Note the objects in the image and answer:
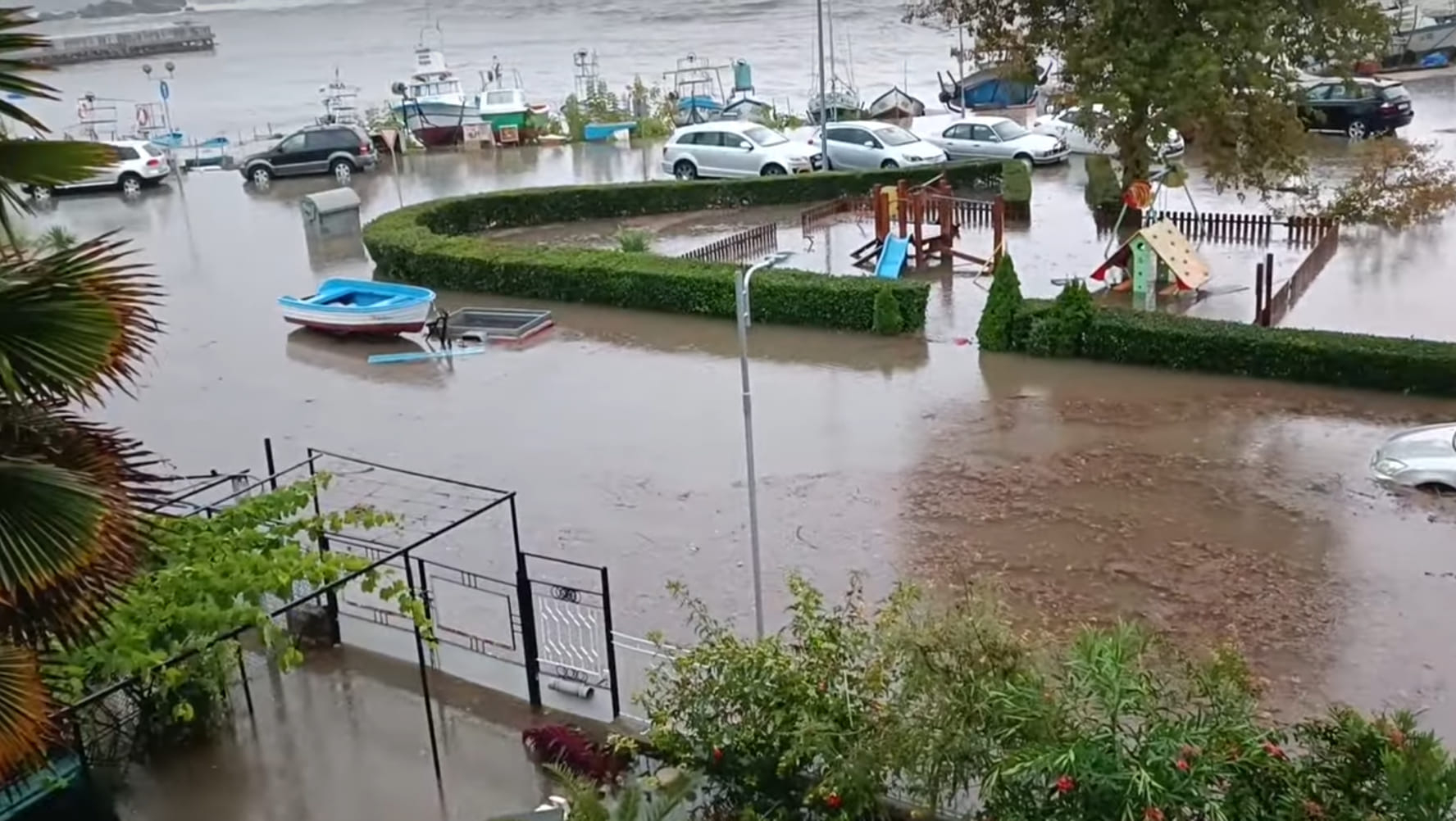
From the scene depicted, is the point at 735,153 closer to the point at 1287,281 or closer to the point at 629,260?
the point at 629,260

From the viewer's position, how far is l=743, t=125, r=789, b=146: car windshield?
30.0 meters

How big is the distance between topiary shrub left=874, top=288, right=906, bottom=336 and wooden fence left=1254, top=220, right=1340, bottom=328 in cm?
461

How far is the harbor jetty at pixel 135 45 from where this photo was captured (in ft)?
313

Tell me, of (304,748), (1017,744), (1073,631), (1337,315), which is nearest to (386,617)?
(304,748)

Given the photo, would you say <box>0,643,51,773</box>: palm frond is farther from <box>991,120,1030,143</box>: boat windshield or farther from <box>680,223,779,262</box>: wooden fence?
<box>991,120,1030,143</box>: boat windshield

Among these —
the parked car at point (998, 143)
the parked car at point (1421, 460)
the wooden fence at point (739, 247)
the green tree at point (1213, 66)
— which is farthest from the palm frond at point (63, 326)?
the parked car at point (998, 143)

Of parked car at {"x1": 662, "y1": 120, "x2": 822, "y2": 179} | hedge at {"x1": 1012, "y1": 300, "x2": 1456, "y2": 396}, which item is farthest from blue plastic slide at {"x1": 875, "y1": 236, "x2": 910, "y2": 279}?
parked car at {"x1": 662, "y1": 120, "x2": 822, "y2": 179}

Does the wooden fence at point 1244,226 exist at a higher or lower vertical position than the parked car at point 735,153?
lower

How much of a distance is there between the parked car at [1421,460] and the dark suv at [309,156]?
2709 cm

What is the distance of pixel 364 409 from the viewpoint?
17.0m

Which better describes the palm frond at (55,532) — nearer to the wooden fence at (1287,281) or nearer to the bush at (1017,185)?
the wooden fence at (1287,281)

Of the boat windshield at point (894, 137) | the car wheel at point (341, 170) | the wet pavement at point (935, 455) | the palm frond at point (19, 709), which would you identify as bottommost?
the wet pavement at point (935, 455)

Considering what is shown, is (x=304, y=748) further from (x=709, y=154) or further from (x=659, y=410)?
(x=709, y=154)

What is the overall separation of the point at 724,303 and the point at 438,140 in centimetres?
2323
